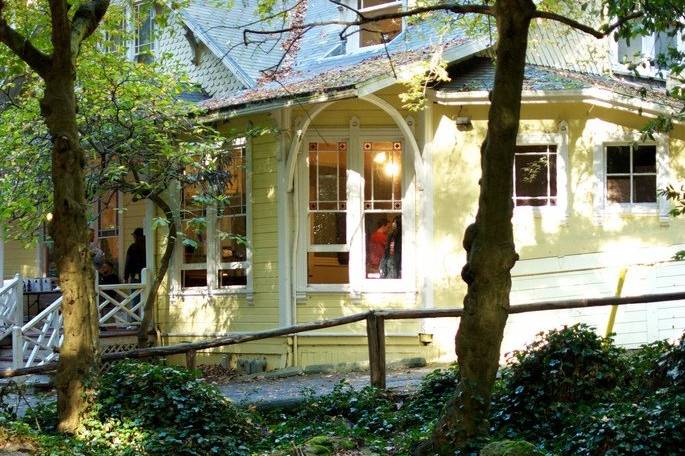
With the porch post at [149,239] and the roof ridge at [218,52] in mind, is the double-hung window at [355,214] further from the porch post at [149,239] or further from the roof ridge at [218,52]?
the porch post at [149,239]

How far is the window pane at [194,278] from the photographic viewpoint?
16.9 metres

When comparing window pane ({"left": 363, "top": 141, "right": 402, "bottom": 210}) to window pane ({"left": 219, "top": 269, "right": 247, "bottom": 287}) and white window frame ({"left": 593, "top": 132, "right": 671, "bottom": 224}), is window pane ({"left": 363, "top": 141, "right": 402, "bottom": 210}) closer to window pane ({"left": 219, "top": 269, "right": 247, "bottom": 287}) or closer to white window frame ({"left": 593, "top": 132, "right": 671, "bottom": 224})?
window pane ({"left": 219, "top": 269, "right": 247, "bottom": 287})

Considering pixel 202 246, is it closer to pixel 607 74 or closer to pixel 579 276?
pixel 579 276

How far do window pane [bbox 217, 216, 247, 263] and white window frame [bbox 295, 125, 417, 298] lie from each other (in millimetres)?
1321

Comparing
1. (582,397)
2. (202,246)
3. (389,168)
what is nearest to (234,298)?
(202,246)

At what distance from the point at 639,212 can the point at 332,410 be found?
6526mm

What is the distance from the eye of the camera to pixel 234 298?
16.2 meters

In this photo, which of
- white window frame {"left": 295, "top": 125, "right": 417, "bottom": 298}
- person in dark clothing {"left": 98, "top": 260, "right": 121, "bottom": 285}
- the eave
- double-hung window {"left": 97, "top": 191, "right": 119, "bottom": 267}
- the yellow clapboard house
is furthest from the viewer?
double-hung window {"left": 97, "top": 191, "right": 119, "bottom": 267}

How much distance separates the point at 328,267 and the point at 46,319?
4752 millimetres

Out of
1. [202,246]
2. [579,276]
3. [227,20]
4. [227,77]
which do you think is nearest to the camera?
[579,276]

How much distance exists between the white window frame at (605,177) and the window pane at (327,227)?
13.0 ft

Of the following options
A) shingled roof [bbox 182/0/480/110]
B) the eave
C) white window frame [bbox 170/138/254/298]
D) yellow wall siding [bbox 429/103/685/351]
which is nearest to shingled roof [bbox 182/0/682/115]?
shingled roof [bbox 182/0/480/110]

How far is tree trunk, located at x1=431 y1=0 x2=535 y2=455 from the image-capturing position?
291 inches

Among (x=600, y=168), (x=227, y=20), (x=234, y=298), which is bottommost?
(x=234, y=298)
